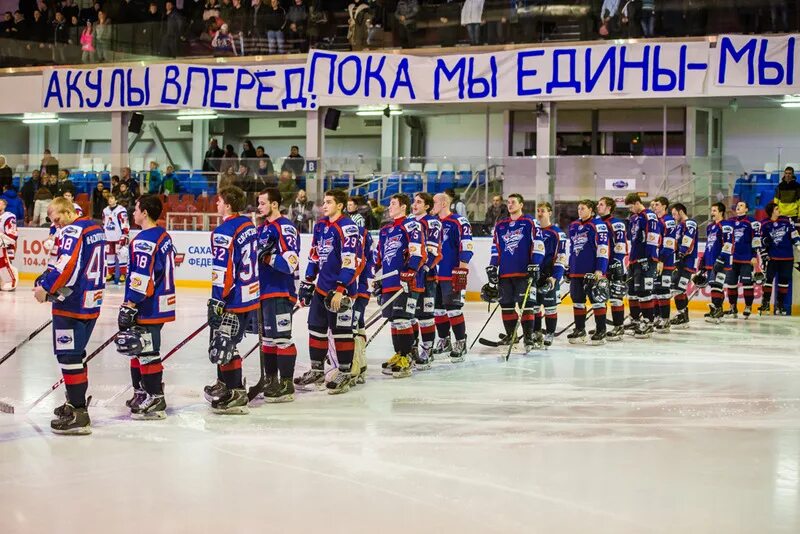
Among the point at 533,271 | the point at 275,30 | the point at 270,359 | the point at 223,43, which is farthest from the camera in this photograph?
the point at 223,43

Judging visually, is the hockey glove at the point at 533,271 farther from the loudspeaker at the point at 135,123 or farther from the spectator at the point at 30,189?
the loudspeaker at the point at 135,123

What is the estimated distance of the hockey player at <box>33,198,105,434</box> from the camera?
6805mm

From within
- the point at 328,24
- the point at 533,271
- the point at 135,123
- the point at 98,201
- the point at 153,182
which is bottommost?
the point at 533,271

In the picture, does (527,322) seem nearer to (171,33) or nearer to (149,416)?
(149,416)

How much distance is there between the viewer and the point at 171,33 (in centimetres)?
2259

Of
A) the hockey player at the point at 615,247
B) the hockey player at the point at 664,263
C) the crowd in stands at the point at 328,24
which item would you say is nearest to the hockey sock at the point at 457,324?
the hockey player at the point at 615,247

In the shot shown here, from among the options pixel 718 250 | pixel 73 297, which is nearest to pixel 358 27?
pixel 718 250

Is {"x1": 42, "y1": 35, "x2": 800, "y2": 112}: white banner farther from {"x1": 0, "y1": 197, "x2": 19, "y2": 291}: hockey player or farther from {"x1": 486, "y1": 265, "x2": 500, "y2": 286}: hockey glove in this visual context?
{"x1": 486, "y1": 265, "x2": 500, "y2": 286}: hockey glove

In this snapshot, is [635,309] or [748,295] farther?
[748,295]

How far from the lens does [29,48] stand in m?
23.8

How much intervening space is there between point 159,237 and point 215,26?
16.0m

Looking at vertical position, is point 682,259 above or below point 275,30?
below

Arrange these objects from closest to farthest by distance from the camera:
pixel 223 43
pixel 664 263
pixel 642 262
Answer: pixel 642 262 < pixel 664 263 < pixel 223 43

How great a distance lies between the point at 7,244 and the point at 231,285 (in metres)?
11.5
